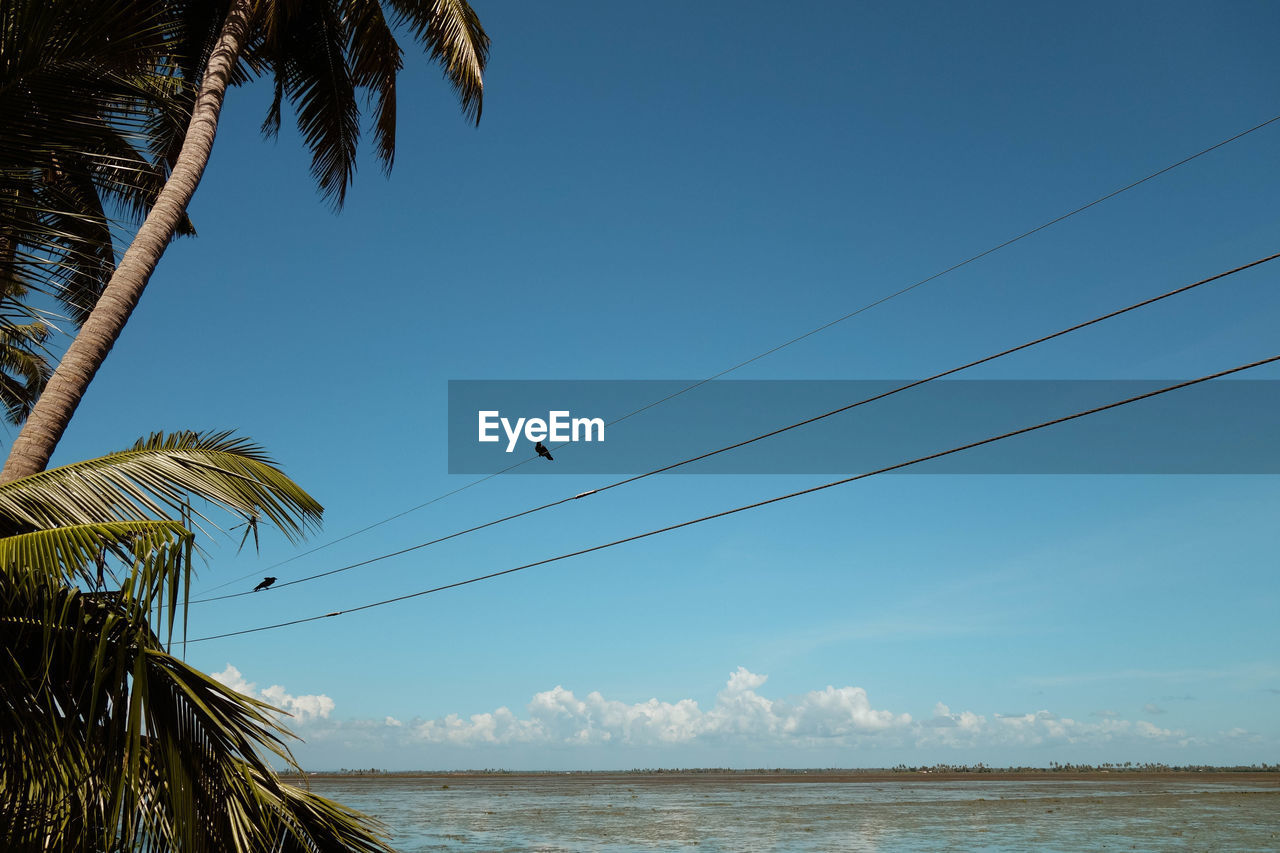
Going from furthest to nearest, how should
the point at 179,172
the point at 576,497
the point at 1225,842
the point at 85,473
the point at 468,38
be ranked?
the point at 1225,842, the point at 576,497, the point at 468,38, the point at 179,172, the point at 85,473

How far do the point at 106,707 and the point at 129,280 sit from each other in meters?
4.43

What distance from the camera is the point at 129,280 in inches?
298

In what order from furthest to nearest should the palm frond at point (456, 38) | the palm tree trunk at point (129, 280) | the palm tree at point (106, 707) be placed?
1. the palm frond at point (456, 38)
2. the palm tree trunk at point (129, 280)
3. the palm tree at point (106, 707)

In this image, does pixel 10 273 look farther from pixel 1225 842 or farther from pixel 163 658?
pixel 1225 842

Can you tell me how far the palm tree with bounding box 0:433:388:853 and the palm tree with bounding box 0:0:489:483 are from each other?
7.91 feet

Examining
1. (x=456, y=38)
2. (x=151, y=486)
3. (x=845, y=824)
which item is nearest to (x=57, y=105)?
(x=151, y=486)

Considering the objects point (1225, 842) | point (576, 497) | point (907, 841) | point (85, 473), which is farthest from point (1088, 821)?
point (85, 473)

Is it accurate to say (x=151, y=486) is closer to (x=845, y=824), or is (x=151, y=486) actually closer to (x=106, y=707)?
(x=106, y=707)

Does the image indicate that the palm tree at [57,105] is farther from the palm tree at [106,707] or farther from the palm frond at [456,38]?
the palm frond at [456,38]

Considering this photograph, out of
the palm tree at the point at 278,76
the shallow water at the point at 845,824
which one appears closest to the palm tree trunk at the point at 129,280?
the palm tree at the point at 278,76

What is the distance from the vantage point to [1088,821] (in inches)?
1515

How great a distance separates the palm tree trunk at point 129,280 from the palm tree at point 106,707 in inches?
68.5

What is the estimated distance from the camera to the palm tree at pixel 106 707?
4.13 metres

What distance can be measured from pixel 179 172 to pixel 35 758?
6199 mm
